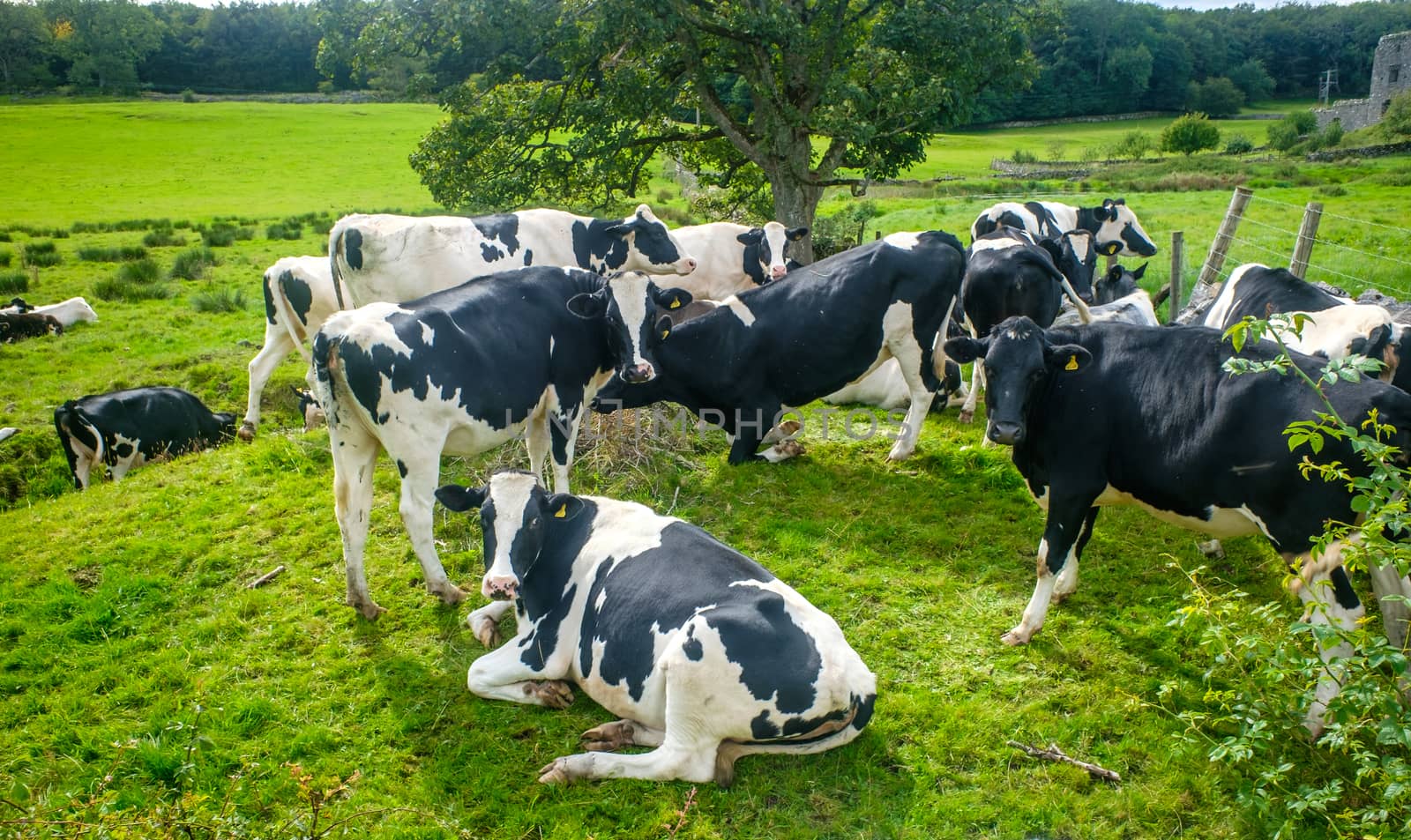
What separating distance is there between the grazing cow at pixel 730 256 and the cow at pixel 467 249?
201 cm

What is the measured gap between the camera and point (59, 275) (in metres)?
22.1

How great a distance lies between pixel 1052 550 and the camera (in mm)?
6250

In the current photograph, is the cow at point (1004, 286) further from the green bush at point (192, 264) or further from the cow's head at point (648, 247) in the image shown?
the green bush at point (192, 264)

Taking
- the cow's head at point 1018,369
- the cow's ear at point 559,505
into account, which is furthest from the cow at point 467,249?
the cow's head at point 1018,369

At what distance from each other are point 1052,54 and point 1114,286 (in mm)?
83507

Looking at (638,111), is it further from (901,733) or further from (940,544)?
(901,733)

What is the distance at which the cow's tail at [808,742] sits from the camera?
4930 mm

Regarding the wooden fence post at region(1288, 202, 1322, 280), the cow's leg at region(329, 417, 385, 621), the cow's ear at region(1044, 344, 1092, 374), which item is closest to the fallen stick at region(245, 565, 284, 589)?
the cow's leg at region(329, 417, 385, 621)

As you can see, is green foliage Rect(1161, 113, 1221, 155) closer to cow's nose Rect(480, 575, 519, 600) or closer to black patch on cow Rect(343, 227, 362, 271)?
black patch on cow Rect(343, 227, 362, 271)

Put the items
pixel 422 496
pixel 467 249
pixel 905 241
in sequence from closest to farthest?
pixel 422 496, pixel 905 241, pixel 467 249

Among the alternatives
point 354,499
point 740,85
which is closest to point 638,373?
point 354,499

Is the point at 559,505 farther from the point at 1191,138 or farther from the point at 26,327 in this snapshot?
the point at 1191,138

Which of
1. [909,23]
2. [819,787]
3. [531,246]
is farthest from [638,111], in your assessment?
[819,787]

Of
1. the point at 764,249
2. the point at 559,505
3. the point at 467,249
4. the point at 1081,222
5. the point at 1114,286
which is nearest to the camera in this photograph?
the point at 559,505
